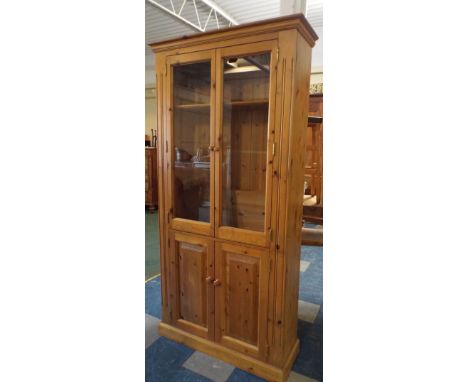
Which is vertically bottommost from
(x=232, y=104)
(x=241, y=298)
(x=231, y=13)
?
(x=241, y=298)

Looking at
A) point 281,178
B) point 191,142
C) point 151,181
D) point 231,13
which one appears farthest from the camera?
point 151,181

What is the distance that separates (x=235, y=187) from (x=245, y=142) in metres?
0.30

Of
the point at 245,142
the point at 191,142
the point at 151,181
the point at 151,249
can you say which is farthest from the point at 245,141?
the point at 151,181

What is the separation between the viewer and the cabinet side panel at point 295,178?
5.28 feet

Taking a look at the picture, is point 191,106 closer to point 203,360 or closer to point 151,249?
point 203,360

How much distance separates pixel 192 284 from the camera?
2049 millimetres

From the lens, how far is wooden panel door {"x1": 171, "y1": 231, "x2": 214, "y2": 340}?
1.96m

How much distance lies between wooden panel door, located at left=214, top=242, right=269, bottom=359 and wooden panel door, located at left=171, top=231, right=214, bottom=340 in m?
0.06

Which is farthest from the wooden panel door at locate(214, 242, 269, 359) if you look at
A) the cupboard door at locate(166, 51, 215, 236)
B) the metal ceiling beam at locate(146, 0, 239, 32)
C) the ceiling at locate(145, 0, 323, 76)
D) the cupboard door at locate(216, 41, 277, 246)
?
the ceiling at locate(145, 0, 323, 76)

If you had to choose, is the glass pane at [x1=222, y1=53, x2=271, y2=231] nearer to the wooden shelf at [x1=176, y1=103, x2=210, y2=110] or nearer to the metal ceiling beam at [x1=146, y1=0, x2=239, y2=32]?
the wooden shelf at [x1=176, y1=103, x2=210, y2=110]

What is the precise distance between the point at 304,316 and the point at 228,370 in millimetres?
889
